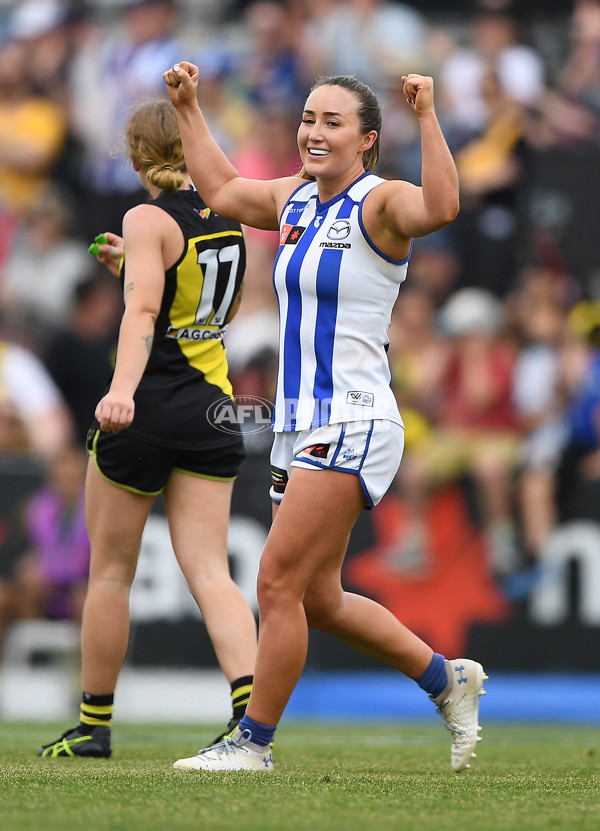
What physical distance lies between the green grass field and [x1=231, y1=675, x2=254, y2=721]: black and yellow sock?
0.79 feet

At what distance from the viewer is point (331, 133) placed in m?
4.08

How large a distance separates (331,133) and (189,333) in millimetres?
1013

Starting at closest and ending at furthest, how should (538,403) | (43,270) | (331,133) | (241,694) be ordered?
(331,133)
(241,694)
(538,403)
(43,270)

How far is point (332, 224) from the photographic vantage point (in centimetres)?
406

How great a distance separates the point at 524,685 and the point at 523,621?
0.41 metres

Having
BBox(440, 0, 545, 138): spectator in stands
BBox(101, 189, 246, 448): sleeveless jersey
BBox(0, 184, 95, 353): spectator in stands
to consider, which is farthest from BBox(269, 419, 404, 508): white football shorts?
BBox(440, 0, 545, 138): spectator in stands

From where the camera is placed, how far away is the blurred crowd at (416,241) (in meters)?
8.70

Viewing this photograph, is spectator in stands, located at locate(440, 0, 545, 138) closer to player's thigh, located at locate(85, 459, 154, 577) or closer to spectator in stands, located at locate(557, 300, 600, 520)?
spectator in stands, located at locate(557, 300, 600, 520)

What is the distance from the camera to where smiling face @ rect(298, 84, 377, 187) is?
4.07m

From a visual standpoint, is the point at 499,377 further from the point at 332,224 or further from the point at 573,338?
the point at 332,224

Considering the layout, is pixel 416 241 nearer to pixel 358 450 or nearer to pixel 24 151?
pixel 24 151

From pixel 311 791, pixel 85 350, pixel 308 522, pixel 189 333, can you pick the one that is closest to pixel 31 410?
pixel 85 350

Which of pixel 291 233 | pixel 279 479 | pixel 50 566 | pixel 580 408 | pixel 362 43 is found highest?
pixel 362 43

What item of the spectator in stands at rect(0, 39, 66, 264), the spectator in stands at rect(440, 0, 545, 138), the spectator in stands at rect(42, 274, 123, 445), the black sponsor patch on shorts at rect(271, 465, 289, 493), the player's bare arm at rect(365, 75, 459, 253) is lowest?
the black sponsor patch on shorts at rect(271, 465, 289, 493)
